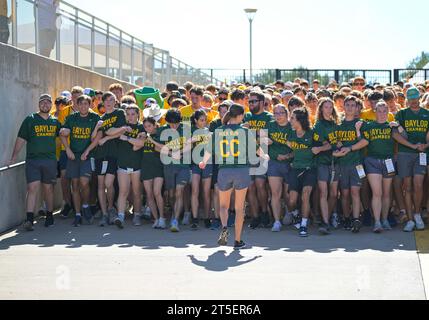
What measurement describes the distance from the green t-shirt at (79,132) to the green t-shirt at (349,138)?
382 centimetres

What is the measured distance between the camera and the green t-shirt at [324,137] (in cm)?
1227

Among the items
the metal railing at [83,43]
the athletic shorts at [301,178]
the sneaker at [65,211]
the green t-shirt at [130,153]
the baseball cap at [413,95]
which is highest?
the metal railing at [83,43]

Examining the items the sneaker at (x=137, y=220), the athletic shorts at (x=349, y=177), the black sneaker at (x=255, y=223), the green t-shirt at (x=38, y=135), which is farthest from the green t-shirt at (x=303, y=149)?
the green t-shirt at (x=38, y=135)

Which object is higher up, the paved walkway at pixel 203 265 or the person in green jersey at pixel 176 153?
the person in green jersey at pixel 176 153

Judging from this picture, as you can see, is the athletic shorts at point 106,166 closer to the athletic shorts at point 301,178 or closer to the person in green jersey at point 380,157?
the athletic shorts at point 301,178

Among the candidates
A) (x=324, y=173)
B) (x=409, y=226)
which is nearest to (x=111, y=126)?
(x=324, y=173)

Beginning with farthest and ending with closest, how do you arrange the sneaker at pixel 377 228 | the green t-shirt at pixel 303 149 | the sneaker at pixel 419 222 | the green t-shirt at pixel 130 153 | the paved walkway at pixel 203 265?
1. the green t-shirt at pixel 130 153
2. the green t-shirt at pixel 303 149
3. the sneaker at pixel 419 222
4. the sneaker at pixel 377 228
5. the paved walkway at pixel 203 265

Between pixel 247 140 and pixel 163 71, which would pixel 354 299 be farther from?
pixel 163 71

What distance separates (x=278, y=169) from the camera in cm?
1243

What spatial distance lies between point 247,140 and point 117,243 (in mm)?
2277

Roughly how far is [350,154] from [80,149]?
163 inches

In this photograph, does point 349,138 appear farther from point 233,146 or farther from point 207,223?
point 207,223

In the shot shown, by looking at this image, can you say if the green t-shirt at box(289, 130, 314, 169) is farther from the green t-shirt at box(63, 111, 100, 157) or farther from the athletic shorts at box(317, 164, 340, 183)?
the green t-shirt at box(63, 111, 100, 157)

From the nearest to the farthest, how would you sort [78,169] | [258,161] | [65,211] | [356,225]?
1. [258,161]
2. [356,225]
3. [78,169]
4. [65,211]
